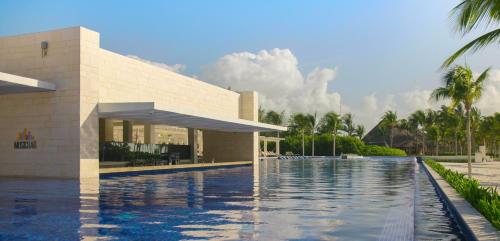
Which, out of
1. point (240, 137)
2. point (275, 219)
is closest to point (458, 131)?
point (240, 137)

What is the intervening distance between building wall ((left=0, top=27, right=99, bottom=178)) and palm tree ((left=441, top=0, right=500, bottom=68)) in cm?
1293

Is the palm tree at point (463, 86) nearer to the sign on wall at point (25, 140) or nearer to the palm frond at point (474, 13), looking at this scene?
the palm frond at point (474, 13)

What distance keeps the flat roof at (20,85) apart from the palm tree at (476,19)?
41.4 feet

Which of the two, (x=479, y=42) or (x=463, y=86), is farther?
(x=463, y=86)

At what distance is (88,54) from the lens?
18641mm

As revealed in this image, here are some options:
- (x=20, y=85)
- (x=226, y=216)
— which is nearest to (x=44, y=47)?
(x=20, y=85)

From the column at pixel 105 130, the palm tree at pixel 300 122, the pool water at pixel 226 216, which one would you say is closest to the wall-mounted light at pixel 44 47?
the pool water at pixel 226 216

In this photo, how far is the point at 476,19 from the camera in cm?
965

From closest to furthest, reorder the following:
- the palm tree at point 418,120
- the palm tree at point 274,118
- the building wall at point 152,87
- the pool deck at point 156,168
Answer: the building wall at point 152,87 < the pool deck at point 156,168 < the palm tree at point 274,118 < the palm tree at point 418,120

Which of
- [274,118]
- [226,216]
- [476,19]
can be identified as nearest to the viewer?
[226,216]

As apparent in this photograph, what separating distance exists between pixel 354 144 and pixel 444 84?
46781 mm

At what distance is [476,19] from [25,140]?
16069 mm

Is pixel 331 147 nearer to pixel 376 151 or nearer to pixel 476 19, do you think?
pixel 376 151

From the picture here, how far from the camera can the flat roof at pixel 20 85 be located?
15.9 m
